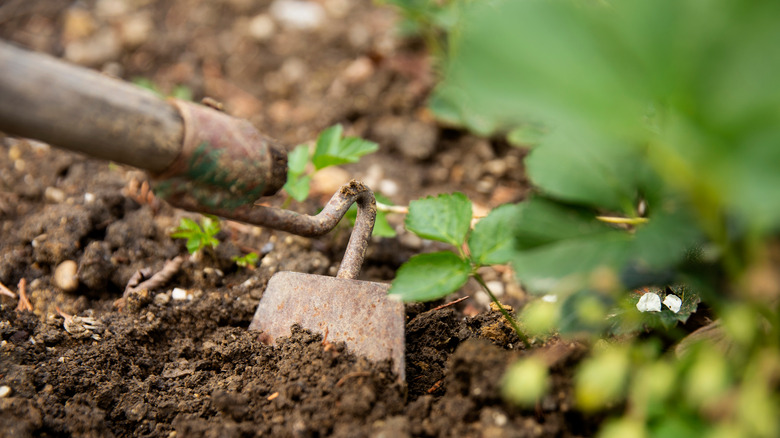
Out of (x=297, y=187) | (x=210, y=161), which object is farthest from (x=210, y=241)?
(x=210, y=161)

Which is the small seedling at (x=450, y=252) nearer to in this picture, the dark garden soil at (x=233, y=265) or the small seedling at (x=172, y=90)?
the dark garden soil at (x=233, y=265)

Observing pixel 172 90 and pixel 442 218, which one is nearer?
pixel 442 218

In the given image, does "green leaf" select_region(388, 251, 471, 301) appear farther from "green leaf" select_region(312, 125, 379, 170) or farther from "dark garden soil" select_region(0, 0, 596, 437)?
"green leaf" select_region(312, 125, 379, 170)

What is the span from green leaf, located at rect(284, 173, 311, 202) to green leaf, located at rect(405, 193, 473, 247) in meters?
0.48

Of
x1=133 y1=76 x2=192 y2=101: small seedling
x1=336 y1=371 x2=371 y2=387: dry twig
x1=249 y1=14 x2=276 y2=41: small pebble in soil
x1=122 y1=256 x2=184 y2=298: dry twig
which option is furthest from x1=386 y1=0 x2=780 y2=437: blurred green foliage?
x1=249 y1=14 x2=276 y2=41: small pebble in soil

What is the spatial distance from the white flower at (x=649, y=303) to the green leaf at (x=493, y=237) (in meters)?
0.35

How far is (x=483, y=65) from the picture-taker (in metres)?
0.94

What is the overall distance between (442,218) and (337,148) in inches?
22.6

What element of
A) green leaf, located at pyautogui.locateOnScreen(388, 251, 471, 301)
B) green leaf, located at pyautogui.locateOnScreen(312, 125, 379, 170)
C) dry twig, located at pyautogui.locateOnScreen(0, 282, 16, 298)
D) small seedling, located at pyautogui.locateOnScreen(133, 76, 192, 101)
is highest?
green leaf, located at pyautogui.locateOnScreen(388, 251, 471, 301)

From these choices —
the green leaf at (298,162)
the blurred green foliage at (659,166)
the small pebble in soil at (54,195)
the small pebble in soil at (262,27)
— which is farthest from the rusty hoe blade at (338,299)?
the small pebble in soil at (262,27)

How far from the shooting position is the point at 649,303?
54.0 inches

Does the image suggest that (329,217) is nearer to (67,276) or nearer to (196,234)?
(196,234)

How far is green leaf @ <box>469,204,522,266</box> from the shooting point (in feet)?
4.35

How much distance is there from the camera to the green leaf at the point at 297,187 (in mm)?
1808
